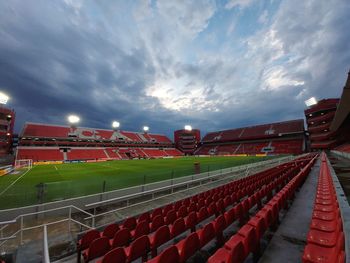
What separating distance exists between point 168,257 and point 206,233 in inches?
51.6

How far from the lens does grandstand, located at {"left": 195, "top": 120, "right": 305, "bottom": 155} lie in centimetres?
5734

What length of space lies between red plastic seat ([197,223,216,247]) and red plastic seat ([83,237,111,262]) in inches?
86.1

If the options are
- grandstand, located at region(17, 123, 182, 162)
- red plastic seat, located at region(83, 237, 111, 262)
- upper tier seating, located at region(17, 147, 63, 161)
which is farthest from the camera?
grandstand, located at region(17, 123, 182, 162)

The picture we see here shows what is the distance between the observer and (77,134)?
58.7 metres

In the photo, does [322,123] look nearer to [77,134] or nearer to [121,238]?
[121,238]

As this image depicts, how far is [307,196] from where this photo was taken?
827 centimetres

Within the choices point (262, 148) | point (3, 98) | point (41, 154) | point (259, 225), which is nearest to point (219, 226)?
point (259, 225)

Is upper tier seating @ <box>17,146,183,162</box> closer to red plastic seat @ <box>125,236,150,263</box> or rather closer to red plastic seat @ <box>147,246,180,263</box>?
red plastic seat @ <box>125,236,150,263</box>

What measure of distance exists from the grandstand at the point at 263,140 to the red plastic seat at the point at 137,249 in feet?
200

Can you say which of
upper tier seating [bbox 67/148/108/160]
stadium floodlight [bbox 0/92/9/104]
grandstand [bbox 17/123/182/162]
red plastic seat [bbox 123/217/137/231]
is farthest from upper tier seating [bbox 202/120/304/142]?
stadium floodlight [bbox 0/92/9/104]

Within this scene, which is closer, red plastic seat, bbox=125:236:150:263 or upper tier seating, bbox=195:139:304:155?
red plastic seat, bbox=125:236:150:263

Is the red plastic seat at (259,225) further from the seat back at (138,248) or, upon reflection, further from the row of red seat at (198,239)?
the seat back at (138,248)

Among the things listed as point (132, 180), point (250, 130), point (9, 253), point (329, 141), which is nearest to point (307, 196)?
point (132, 180)

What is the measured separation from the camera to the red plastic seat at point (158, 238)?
385cm
